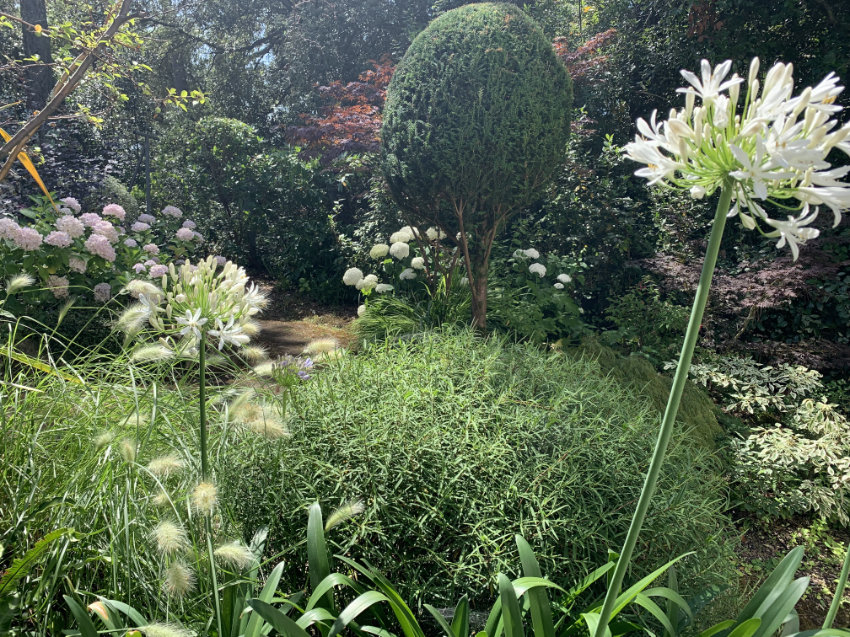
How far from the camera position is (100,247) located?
4711 mm

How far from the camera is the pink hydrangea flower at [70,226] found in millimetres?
4573

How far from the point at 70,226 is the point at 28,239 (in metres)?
0.34

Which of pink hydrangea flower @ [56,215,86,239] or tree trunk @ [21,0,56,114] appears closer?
pink hydrangea flower @ [56,215,86,239]

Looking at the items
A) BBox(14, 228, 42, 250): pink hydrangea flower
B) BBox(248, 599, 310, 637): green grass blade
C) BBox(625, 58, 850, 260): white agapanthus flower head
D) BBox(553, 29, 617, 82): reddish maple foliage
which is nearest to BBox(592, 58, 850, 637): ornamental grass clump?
BBox(625, 58, 850, 260): white agapanthus flower head

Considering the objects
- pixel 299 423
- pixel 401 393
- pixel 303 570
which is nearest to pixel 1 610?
pixel 303 570

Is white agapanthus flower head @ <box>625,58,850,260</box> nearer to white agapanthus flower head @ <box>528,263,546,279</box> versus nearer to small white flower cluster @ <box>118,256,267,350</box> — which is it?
small white flower cluster @ <box>118,256,267,350</box>

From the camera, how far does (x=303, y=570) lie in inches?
76.6

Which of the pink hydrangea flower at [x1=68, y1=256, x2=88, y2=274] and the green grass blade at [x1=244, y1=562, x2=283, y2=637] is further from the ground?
the pink hydrangea flower at [x1=68, y1=256, x2=88, y2=274]

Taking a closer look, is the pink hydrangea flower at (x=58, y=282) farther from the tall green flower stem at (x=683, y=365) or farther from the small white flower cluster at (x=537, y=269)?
the tall green flower stem at (x=683, y=365)

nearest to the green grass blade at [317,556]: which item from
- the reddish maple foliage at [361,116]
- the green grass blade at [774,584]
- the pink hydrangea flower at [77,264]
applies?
the green grass blade at [774,584]

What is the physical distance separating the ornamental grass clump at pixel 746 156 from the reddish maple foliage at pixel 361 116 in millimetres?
6802

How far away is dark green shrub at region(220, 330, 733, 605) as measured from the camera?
1.85m

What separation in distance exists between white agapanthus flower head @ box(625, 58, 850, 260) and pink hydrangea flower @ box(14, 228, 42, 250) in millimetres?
4760

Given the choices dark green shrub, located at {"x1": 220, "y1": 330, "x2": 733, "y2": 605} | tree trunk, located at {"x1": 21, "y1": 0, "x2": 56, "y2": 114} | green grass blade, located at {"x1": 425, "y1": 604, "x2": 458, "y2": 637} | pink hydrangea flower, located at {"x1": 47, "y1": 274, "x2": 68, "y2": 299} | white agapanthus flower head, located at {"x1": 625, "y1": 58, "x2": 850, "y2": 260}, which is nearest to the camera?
white agapanthus flower head, located at {"x1": 625, "y1": 58, "x2": 850, "y2": 260}
